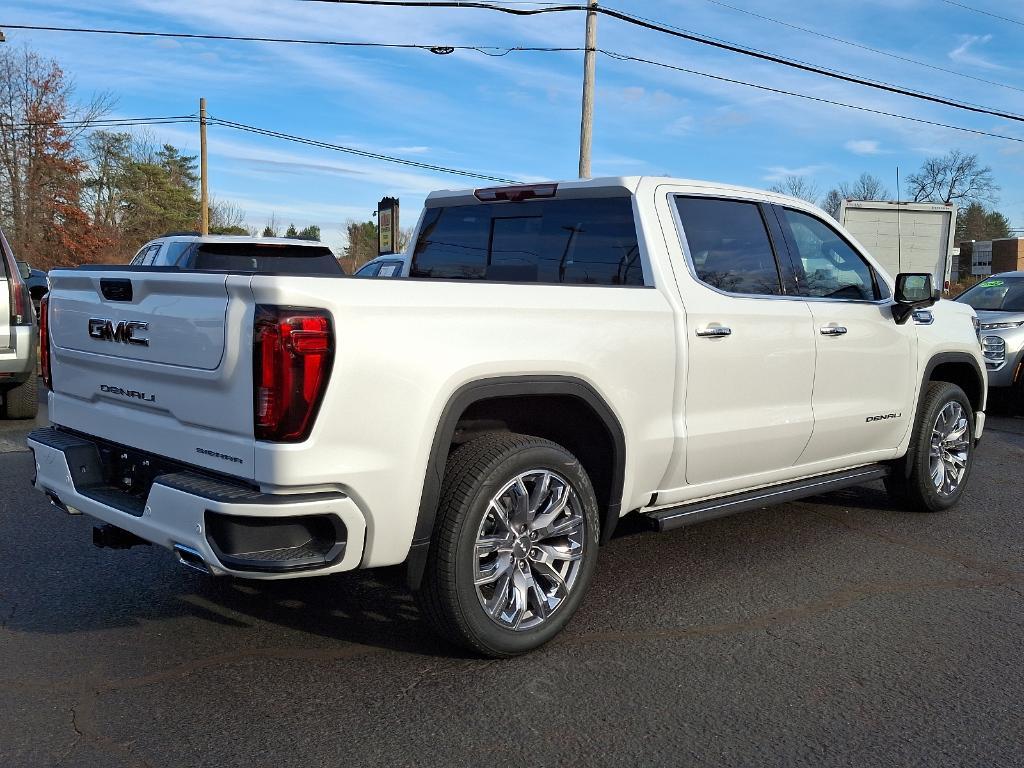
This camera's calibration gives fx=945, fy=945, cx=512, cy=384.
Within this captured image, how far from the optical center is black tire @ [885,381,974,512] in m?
5.82

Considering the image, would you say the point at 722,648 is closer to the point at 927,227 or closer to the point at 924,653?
the point at 924,653

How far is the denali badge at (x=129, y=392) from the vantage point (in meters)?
3.44

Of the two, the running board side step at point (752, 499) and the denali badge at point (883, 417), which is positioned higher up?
the denali badge at point (883, 417)

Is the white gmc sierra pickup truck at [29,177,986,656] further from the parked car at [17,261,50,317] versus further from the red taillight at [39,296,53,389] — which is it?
the parked car at [17,261,50,317]

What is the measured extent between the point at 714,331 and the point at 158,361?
237 cm

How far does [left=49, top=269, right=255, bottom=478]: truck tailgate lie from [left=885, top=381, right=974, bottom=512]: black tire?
14.2 feet

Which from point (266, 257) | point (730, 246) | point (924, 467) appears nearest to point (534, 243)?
point (730, 246)

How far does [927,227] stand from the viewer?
18.7m

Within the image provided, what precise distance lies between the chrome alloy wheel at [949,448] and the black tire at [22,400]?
7.92 metres

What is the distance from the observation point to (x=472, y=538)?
343 cm

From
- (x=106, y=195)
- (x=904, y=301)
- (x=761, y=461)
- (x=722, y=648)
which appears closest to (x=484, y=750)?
(x=722, y=648)

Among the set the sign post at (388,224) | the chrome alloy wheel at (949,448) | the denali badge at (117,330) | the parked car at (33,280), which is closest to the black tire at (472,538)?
the denali badge at (117,330)

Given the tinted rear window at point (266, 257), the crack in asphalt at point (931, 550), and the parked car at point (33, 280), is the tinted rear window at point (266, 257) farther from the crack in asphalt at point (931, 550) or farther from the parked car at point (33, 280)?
the crack in asphalt at point (931, 550)

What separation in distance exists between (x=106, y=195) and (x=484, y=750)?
174 ft
